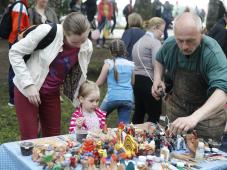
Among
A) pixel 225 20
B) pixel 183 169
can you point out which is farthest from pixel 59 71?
pixel 225 20

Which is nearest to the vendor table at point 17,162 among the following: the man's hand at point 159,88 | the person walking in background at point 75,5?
the man's hand at point 159,88

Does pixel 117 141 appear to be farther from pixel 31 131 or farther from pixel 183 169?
pixel 31 131

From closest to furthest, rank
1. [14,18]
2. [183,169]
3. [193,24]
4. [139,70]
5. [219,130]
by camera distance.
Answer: [183,169] < [193,24] < [219,130] < [139,70] < [14,18]

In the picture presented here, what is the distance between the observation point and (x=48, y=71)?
115 inches

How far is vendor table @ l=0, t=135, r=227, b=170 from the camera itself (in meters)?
2.21

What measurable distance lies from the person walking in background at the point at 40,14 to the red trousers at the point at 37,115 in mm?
2045

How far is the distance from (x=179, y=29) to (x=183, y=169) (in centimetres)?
87

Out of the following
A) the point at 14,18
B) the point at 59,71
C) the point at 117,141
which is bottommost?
the point at 117,141

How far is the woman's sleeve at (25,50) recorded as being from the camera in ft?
9.05

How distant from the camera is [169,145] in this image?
2551 mm

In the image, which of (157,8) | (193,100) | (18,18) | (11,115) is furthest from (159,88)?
(157,8)

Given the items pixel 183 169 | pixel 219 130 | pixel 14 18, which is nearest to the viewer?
pixel 183 169

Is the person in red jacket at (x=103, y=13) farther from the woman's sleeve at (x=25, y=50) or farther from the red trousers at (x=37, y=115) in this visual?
the woman's sleeve at (x=25, y=50)

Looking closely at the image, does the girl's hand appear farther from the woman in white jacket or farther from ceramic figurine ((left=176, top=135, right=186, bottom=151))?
ceramic figurine ((left=176, top=135, right=186, bottom=151))
